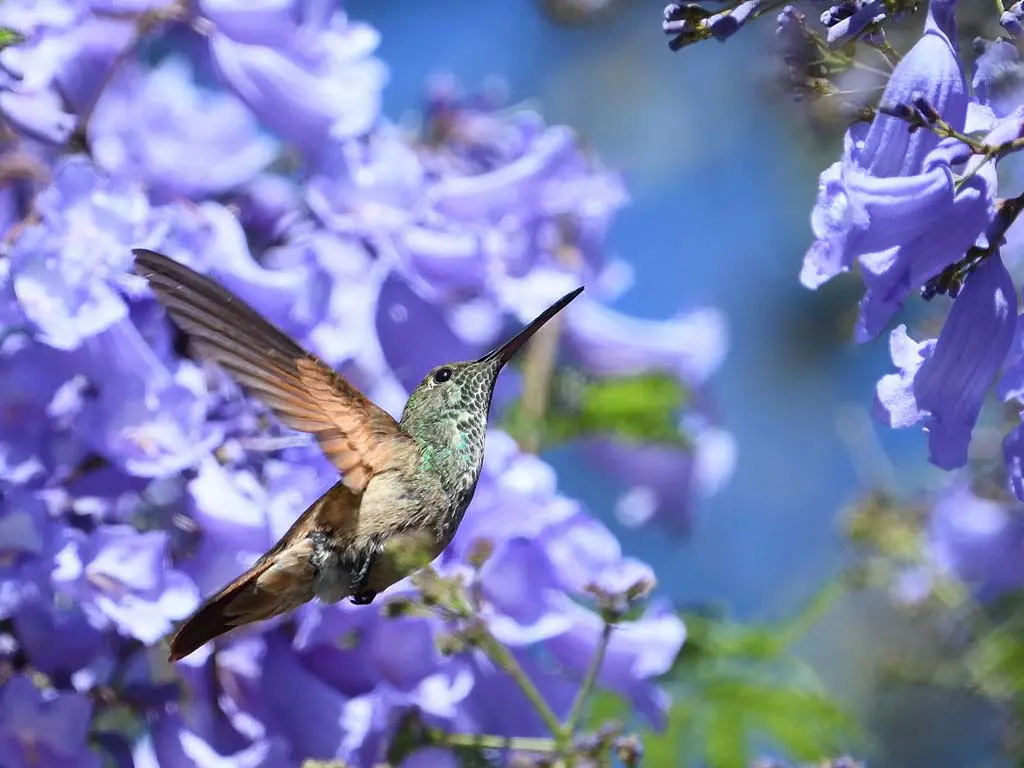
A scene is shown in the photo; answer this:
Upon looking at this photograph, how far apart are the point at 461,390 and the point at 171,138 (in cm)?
32

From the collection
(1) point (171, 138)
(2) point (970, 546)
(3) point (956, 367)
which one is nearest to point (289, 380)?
(1) point (171, 138)

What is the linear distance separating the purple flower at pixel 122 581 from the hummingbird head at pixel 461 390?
0.62 ft

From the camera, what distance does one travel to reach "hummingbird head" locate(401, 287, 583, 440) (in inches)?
38.4

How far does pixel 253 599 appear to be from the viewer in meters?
0.91

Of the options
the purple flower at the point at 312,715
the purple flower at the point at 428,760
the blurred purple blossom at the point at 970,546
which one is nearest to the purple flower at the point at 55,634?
the purple flower at the point at 312,715

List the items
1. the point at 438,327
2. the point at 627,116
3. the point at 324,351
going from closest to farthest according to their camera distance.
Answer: the point at 324,351, the point at 438,327, the point at 627,116

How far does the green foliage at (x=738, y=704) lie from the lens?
125 centimetres

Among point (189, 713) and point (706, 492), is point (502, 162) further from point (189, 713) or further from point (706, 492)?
point (189, 713)

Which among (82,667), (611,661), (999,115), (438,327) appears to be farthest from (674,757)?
(999,115)

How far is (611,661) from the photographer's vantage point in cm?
116

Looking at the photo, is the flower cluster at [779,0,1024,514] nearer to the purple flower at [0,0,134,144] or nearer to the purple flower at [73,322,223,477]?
the purple flower at [73,322,223,477]

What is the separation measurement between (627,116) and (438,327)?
6.04ft

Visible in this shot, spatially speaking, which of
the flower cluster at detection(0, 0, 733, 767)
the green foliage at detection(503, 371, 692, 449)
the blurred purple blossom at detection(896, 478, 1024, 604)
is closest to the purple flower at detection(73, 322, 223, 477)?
the flower cluster at detection(0, 0, 733, 767)

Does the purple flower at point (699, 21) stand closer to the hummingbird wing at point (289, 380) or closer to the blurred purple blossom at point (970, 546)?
the hummingbird wing at point (289, 380)
